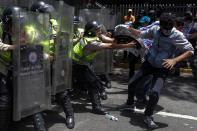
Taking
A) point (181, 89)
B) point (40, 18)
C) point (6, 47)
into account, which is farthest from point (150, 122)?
point (181, 89)

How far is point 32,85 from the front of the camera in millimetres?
5383

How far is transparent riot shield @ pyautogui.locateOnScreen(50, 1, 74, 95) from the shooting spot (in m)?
6.14

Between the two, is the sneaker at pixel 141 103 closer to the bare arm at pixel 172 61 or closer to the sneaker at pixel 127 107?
the sneaker at pixel 127 107

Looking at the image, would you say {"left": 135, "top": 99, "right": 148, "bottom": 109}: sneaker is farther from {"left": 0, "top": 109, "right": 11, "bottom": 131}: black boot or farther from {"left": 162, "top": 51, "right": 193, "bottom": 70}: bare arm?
{"left": 0, "top": 109, "right": 11, "bottom": 131}: black boot

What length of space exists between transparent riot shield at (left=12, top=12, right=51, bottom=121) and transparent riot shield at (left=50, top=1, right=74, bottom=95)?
19.0 inches

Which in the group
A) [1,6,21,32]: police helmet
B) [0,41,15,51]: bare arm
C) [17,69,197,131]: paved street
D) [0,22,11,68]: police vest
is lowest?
[17,69,197,131]: paved street

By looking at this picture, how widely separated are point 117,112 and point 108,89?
1.93 meters

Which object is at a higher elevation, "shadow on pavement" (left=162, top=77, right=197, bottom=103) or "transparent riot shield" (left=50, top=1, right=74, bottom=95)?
"transparent riot shield" (left=50, top=1, right=74, bottom=95)

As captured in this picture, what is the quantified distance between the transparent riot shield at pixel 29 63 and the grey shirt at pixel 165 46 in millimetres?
1833

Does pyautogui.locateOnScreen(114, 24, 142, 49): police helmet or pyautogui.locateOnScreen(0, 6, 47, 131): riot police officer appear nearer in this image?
pyautogui.locateOnScreen(0, 6, 47, 131): riot police officer

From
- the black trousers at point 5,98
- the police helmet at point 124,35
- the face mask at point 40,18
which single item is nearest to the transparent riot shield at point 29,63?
the face mask at point 40,18

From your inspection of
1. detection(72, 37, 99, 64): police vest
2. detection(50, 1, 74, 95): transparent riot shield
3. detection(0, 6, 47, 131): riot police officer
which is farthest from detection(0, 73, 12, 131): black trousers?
detection(72, 37, 99, 64): police vest

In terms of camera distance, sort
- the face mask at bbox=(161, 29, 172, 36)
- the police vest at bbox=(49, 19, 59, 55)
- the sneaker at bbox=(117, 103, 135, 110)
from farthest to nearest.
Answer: the sneaker at bbox=(117, 103, 135, 110) → the face mask at bbox=(161, 29, 172, 36) → the police vest at bbox=(49, 19, 59, 55)

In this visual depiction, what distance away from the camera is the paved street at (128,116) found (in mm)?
6469
